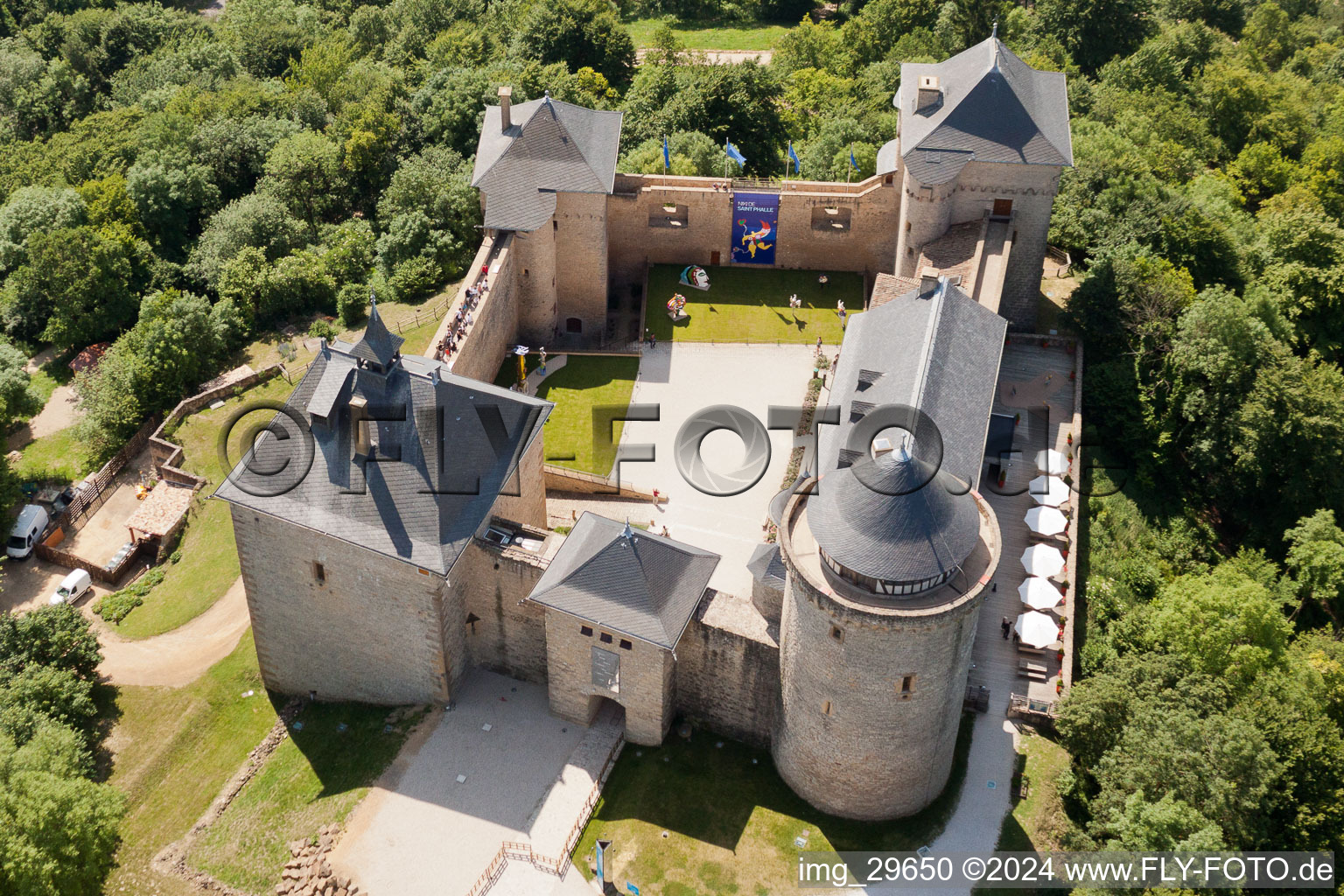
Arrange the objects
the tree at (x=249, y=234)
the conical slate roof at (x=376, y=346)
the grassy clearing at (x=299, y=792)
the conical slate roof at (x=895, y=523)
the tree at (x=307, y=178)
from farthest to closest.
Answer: the tree at (x=307, y=178), the tree at (x=249, y=234), the grassy clearing at (x=299, y=792), the conical slate roof at (x=376, y=346), the conical slate roof at (x=895, y=523)

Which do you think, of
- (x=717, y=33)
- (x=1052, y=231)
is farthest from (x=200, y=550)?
(x=717, y=33)

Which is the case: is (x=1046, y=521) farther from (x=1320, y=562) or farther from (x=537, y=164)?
(x=537, y=164)

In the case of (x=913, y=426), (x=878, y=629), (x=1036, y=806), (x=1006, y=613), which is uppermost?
(x=913, y=426)

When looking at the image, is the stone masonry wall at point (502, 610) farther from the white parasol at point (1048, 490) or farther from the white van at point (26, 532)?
the white van at point (26, 532)

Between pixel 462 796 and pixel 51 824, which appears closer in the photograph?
pixel 51 824

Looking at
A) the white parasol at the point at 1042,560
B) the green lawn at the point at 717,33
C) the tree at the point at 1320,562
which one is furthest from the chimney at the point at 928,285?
the green lawn at the point at 717,33

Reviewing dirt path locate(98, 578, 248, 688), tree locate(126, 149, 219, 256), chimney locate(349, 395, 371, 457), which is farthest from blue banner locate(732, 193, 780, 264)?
tree locate(126, 149, 219, 256)
